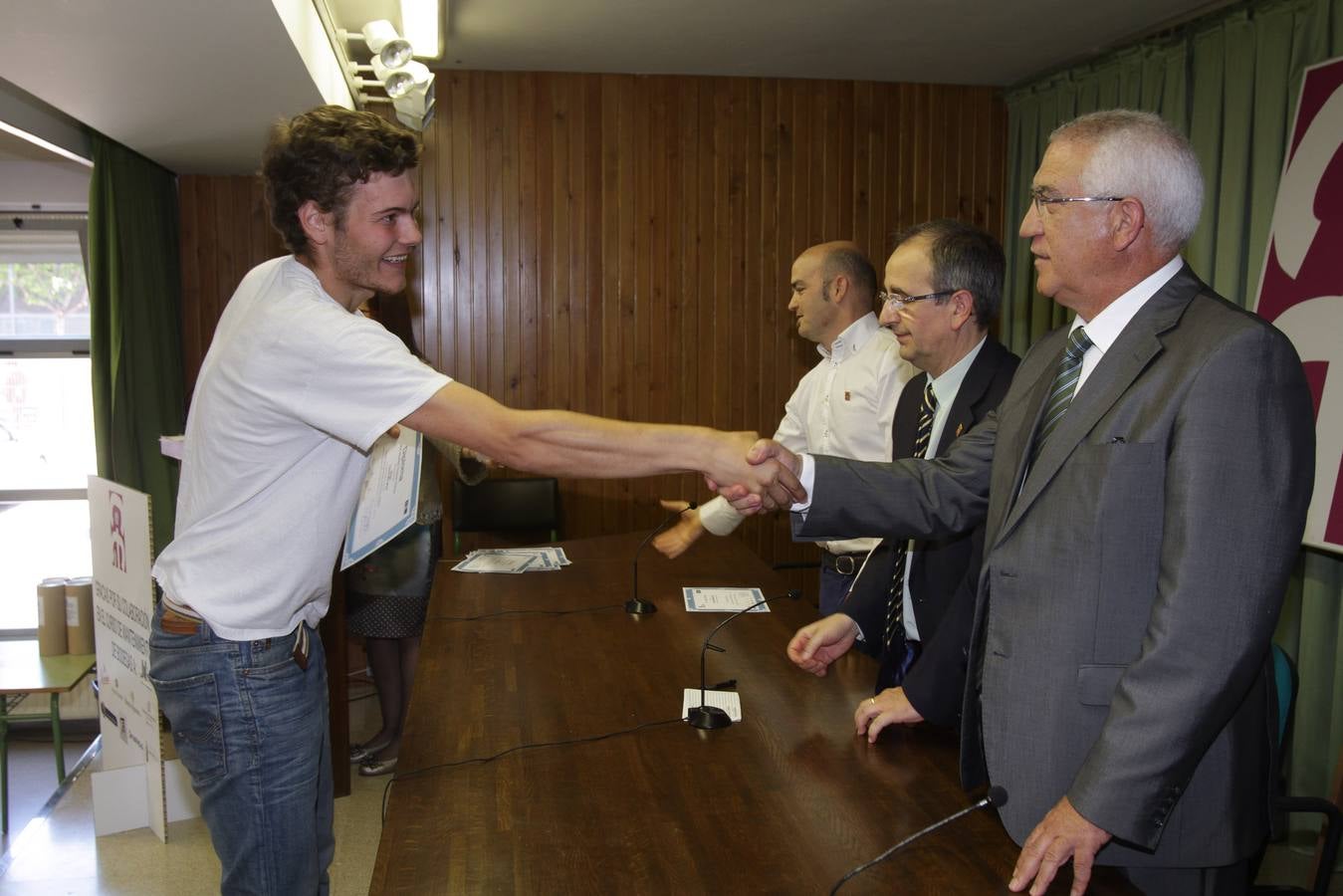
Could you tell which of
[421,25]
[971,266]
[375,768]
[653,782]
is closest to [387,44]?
[421,25]

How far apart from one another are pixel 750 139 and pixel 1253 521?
14.4ft

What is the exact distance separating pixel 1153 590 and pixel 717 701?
878mm

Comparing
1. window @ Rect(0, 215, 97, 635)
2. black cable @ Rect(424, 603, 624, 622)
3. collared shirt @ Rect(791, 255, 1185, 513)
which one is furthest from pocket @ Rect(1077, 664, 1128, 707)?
window @ Rect(0, 215, 97, 635)

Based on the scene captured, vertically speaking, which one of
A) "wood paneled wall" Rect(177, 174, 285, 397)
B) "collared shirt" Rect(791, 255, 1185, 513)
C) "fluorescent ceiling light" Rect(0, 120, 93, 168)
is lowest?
"collared shirt" Rect(791, 255, 1185, 513)

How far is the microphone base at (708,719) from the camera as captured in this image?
6.23ft

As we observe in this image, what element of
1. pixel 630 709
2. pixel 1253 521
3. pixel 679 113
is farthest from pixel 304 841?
pixel 679 113

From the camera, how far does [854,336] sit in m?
3.73

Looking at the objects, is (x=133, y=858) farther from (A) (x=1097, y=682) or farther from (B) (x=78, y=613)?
(A) (x=1097, y=682)

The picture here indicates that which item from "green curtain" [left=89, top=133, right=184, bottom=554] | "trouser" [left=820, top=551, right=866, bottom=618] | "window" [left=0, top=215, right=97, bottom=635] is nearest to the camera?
"trouser" [left=820, top=551, right=866, bottom=618]

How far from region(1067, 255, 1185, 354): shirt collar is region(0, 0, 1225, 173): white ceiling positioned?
210cm

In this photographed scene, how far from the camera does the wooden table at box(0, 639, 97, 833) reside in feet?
12.7

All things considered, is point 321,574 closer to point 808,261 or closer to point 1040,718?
point 1040,718

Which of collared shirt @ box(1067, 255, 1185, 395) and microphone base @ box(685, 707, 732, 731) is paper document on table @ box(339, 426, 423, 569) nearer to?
microphone base @ box(685, 707, 732, 731)

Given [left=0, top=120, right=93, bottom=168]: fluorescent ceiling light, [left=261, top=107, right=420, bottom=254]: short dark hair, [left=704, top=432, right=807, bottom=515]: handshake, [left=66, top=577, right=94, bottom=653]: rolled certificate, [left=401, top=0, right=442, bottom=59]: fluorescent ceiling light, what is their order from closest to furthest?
1. [left=261, top=107, right=420, bottom=254]: short dark hair
2. [left=704, top=432, right=807, bottom=515]: handshake
3. [left=401, top=0, right=442, bottom=59]: fluorescent ceiling light
4. [left=0, top=120, right=93, bottom=168]: fluorescent ceiling light
5. [left=66, top=577, right=94, bottom=653]: rolled certificate
